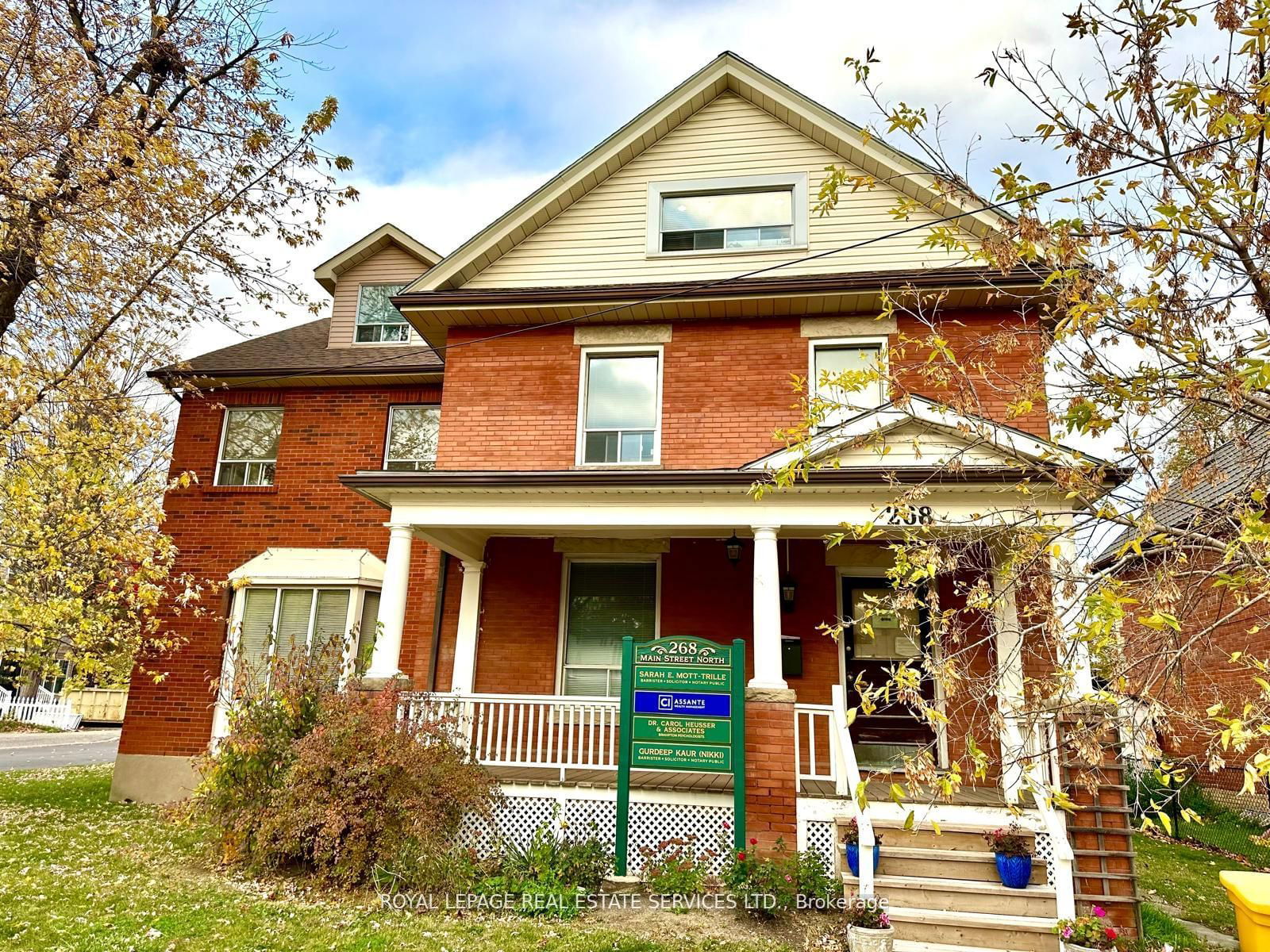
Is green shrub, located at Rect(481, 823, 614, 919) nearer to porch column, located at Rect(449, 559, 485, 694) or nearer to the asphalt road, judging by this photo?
porch column, located at Rect(449, 559, 485, 694)

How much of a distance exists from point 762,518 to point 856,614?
2748 millimetres

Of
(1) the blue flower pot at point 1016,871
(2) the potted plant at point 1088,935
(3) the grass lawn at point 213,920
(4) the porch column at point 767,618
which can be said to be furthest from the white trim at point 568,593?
(2) the potted plant at point 1088,935

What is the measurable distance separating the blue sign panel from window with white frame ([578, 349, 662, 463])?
141 inches

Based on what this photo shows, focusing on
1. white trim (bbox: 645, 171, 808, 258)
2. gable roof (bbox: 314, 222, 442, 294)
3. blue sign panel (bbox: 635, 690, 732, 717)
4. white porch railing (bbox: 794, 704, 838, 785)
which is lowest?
white porch railing (bbox: 794, 704, 838, 785)

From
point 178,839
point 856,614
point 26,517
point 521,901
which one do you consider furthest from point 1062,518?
point 26,517

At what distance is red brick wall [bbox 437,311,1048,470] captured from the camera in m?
10.4

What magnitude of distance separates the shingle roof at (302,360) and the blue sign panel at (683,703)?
6947 mm

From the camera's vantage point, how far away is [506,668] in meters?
11.0

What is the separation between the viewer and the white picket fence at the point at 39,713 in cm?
3011

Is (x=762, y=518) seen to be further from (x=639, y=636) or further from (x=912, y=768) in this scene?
(x=912, y=768)

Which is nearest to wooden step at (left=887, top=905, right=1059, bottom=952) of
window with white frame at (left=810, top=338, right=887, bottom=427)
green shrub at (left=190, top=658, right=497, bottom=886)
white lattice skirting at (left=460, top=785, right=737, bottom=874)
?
white lattice skirting at (left=460, top=785, right=737, bottom=874)

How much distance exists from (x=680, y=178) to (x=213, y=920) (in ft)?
35.0

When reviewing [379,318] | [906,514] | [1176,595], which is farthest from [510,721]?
[379,318]

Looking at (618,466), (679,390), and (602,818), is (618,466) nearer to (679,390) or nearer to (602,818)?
(679,390)
